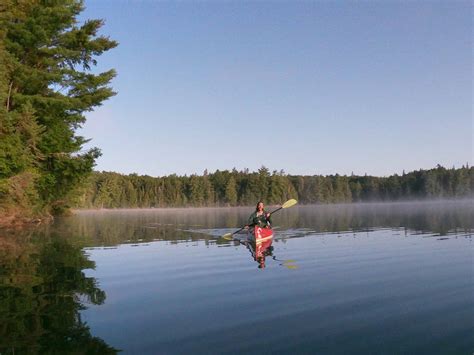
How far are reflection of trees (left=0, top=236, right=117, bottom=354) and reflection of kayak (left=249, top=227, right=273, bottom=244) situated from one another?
27.4ft

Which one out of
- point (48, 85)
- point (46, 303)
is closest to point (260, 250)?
point (46, 303)

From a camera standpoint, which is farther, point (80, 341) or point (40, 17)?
point (40, 17)

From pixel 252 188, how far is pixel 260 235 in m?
140

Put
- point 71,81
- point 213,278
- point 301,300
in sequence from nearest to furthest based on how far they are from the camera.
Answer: point 301,300
point 213,278
point 71,81

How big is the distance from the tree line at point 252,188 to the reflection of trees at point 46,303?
138 meters

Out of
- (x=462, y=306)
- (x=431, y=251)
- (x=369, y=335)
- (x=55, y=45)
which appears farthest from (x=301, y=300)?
(x=55, y=45)

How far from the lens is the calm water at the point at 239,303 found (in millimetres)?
6742

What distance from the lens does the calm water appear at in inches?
265

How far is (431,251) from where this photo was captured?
1758cm

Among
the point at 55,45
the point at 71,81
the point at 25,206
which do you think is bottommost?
the point at 25,206

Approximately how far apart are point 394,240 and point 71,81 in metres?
25.7

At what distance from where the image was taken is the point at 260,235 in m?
21.5

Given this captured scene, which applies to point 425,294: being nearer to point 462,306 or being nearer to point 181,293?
point 462,306

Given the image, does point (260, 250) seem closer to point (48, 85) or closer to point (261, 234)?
point (261, 234)
